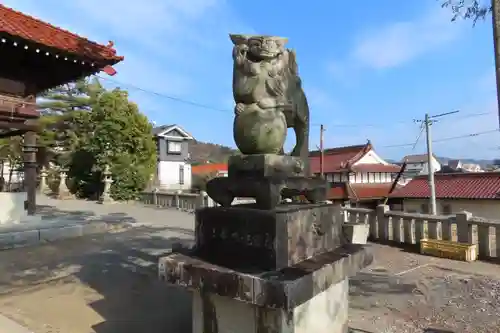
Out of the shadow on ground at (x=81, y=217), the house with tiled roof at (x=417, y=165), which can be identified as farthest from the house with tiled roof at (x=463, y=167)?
the shadow on ground at (x=81, y=217)

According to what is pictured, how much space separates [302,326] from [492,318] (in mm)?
2921

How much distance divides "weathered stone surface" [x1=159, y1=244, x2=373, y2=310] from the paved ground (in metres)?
1.10

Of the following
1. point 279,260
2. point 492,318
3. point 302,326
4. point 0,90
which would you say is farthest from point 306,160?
point 0,90

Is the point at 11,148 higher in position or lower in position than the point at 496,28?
higher

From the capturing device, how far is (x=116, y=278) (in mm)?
5781

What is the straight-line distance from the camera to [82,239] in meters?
9.20

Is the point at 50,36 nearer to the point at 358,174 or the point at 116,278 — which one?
the point at 116,278

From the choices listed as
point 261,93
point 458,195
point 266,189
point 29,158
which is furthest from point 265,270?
point 458,195

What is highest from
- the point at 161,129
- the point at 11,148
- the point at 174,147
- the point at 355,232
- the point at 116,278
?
the point at 161,129

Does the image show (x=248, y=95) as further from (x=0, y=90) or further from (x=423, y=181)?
(x=423, y=181)

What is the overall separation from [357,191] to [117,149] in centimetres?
2026

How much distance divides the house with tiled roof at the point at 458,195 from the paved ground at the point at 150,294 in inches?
656

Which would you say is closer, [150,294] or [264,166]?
[264,166]

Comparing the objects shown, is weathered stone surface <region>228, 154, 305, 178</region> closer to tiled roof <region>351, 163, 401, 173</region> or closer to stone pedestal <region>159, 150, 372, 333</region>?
stone pedestal <region>159, 150, 372, 333</region>
